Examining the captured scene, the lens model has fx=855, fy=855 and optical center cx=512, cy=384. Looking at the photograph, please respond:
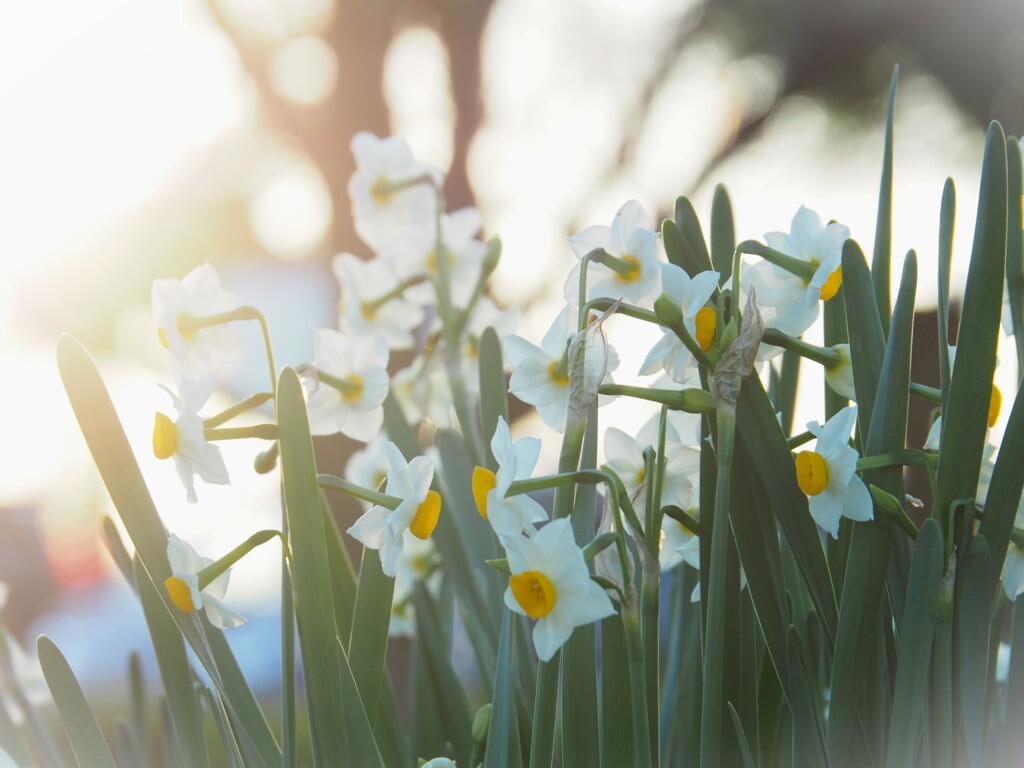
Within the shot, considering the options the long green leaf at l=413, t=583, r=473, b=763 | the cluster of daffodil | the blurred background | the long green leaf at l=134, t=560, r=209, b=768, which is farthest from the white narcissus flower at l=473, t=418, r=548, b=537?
the blurred background

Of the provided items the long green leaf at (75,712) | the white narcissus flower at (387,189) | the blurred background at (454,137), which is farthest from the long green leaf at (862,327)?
the blurred background at (454,137)

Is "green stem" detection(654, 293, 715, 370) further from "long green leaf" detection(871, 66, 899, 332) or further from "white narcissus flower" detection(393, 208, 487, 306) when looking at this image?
"white narcissus flower" detection(393, 208, 487, 306)

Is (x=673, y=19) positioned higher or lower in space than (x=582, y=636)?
higher

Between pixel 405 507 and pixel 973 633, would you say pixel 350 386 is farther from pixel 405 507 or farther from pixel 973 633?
pixel 973 633

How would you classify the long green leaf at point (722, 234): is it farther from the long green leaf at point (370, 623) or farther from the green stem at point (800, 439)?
the long green leaf at point (370, 623)

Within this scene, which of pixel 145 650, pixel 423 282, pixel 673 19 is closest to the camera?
pixel 423 282

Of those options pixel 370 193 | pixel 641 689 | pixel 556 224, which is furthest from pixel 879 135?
pixel 641 689

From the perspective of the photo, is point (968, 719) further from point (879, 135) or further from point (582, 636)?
point (879, 135)
